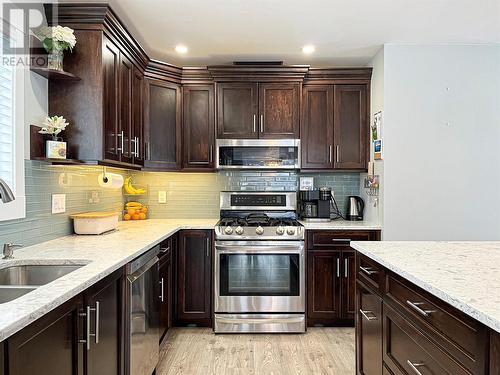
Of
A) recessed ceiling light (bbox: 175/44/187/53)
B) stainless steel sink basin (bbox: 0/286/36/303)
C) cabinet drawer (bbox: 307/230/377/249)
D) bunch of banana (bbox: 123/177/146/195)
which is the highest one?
recessed ceiling light (bbox: 175/44/187/53)

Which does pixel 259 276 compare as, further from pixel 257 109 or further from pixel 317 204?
pixel 257 109

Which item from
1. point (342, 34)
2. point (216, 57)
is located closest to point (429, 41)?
point (342, 34)

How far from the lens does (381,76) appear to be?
3445 mm

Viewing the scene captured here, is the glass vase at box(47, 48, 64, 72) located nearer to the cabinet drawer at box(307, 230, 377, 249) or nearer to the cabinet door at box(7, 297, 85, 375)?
the cabinet door at box(7, 297, 85, 375)

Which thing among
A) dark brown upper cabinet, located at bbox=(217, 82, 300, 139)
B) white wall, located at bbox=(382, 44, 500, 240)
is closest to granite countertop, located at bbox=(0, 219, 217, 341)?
dark brown upper cabinet, located at bbox=(217, 82, 300, 139)

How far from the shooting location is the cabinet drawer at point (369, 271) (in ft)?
6.15

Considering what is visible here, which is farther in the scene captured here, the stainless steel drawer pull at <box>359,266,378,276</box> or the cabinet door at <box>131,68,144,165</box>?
the cabinet door at <box>131,68,144,165</box>

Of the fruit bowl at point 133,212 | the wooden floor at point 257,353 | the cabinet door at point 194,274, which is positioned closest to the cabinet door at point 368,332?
the wooden floor at point 257,353

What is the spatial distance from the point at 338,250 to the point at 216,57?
215cm

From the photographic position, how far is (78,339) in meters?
1.47

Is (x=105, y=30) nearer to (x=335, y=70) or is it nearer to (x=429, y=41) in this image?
(x=335, y=70)

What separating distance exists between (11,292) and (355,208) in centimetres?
313

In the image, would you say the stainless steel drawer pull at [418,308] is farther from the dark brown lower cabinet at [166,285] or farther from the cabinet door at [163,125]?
the cabinet door at [163,125]

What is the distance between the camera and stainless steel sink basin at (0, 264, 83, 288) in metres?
1.80
